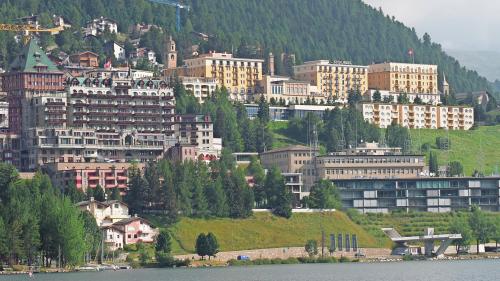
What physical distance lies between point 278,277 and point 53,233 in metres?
27.3

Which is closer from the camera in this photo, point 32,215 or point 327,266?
point 32,215

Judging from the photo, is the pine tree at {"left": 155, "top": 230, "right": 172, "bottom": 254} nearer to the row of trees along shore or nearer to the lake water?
the lake water

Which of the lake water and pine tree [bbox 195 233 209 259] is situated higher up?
pine tree [bbox 195 233 209 259]

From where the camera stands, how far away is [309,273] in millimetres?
176625

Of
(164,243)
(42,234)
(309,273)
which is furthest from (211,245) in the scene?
(42,234)

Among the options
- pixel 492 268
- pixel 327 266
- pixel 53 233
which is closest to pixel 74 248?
pixel 53 233

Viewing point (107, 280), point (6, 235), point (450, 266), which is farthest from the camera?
point (450, 266)

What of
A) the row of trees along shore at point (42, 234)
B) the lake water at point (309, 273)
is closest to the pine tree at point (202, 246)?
the lake water at point (309, 273)

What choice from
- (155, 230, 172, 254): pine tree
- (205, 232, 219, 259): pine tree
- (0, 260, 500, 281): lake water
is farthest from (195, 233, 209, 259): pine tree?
(0, 260, 500, 281): lake water

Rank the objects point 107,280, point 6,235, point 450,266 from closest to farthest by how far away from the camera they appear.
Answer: point 107,280, point 6,235, point 450,266

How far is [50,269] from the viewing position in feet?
584

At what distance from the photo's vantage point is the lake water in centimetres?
16288

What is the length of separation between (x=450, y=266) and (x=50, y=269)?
47.9 metres

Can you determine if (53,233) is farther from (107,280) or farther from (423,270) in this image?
(423,270)
